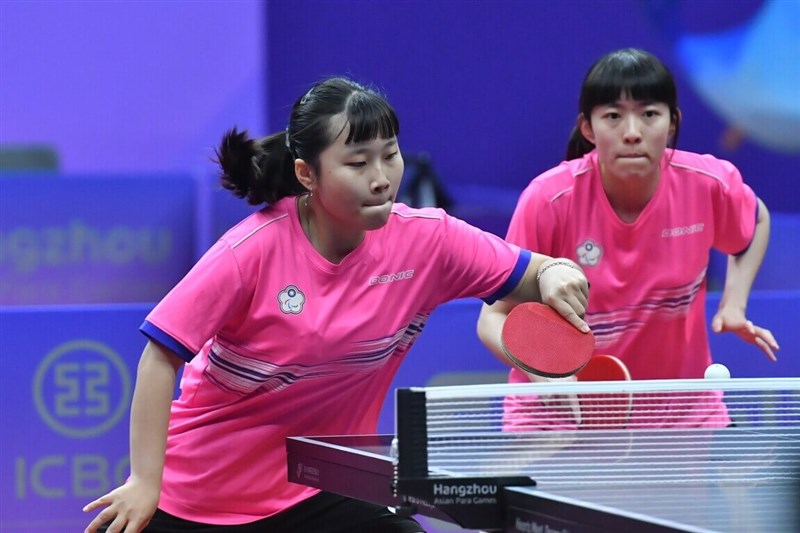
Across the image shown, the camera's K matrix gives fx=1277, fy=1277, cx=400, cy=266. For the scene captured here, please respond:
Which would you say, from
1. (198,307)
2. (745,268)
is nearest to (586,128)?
(745,268)

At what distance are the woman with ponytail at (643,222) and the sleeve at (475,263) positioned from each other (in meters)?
0.58

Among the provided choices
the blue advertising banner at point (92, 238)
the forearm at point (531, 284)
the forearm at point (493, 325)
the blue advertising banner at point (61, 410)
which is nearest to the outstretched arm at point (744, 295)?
the forearm at point (493, 325)

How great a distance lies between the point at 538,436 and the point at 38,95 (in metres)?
4.55

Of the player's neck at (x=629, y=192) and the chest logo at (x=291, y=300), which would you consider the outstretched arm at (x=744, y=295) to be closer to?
the player's neck at (x=629, y=192)

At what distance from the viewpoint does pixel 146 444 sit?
2244 millimetres

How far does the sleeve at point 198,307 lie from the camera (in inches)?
89.0

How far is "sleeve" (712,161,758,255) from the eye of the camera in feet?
11.1

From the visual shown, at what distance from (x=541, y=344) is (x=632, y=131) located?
3.50 feet

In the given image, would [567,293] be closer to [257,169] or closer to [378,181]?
[378,181]

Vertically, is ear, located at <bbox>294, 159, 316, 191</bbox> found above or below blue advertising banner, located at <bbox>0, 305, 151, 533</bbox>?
above

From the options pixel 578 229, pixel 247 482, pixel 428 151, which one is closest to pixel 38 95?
pixel 428 151

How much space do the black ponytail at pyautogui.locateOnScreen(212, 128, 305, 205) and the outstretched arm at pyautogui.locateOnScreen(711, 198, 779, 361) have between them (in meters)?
1.27

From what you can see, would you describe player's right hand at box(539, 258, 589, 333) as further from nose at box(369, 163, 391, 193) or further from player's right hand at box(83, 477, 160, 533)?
player's right hand at box(83, 477, 160, 533)

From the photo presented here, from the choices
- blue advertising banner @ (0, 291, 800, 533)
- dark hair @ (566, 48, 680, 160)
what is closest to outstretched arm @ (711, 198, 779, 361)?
dark hair @ (566, 48, 680, 160)
